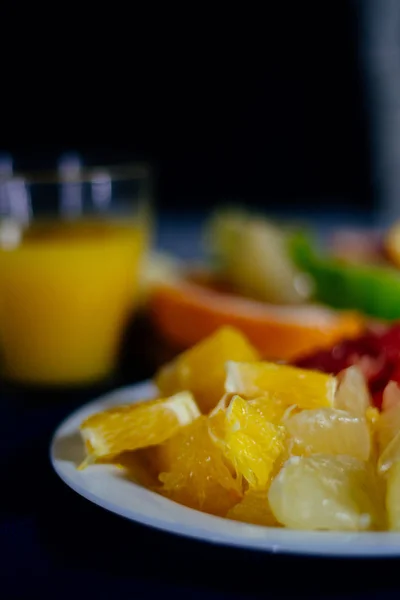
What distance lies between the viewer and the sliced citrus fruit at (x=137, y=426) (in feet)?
3.20

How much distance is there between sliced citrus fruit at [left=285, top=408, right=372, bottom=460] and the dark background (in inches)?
186

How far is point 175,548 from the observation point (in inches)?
34.1

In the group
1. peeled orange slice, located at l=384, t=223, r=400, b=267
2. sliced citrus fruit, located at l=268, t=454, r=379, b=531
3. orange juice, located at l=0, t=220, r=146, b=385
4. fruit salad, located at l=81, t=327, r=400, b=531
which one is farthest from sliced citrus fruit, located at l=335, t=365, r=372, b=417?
peeled orange slice, located at l=384, t=223, r=400, b=267

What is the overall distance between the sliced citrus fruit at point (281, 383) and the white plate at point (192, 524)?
17 cm

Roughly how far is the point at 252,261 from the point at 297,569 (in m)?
1.11

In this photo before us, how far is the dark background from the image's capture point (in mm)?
5559

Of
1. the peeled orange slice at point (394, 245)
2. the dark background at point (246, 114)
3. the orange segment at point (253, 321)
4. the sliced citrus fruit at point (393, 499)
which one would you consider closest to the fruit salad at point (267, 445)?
the sliced citrus fruit at point (393, 499)

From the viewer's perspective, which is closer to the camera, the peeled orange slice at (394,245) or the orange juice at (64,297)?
the orange juice at (64,297)

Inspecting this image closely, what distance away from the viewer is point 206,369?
108 centimetres

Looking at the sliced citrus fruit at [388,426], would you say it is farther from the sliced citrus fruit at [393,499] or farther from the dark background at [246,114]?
the dark background at [246,114]

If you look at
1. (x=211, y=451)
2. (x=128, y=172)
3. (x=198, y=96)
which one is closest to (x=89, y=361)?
(x=128, y=172)

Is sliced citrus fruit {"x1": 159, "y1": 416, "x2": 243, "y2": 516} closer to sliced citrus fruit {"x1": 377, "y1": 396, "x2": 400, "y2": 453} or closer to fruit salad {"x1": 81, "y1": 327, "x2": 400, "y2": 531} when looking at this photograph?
fruit salad {"x1": 81, "y1": 327, "x2": 400, "y2": 531}

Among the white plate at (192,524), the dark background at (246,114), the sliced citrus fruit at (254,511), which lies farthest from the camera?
the dark background at (246,114)

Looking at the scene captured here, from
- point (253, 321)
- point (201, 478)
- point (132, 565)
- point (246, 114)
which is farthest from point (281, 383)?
point (246, 114)
